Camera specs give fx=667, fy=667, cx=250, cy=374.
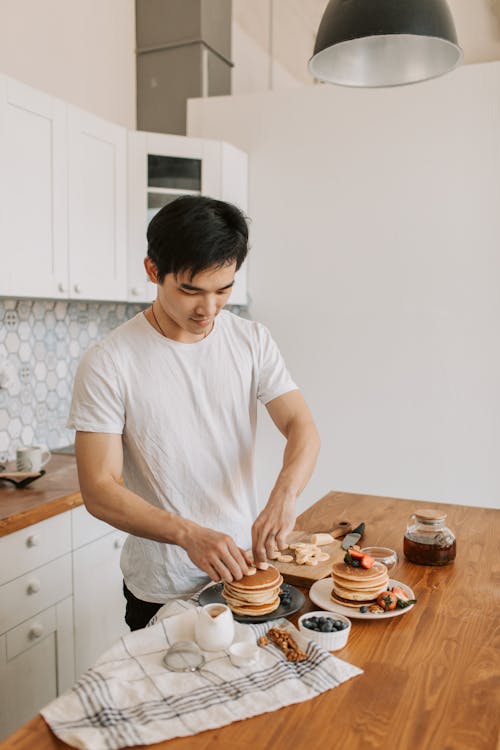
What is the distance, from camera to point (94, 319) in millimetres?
3260

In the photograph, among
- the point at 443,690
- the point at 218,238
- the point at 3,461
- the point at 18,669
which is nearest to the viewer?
the point at 443,690

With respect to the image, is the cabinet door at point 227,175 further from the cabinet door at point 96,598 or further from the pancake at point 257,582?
the pancake at point 257,582

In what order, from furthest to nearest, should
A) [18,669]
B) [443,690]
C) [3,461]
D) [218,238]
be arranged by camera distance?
[3,461], [18,669], [218,238], [443,690]

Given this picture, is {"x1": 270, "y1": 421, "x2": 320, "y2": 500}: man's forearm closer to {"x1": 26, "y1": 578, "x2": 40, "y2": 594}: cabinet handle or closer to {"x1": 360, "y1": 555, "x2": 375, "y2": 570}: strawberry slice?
{"x1": 360, "y1": 555, "x2": 375, "y2": 570}: strawberry slice

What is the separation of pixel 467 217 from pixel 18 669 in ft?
8.45

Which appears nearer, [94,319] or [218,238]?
[218,238]

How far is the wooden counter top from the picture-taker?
6.72 feet

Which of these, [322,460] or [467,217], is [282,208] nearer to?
[467,217]

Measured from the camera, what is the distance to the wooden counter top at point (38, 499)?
205cm

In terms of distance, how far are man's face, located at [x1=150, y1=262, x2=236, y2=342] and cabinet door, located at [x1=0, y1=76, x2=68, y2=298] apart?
3.35 feet

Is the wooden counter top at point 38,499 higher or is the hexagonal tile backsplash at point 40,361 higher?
the hexagonal tile backsplash at point 40,361

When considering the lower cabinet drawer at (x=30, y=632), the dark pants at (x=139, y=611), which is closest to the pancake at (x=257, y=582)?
the dark pants at (x=139, y=611)

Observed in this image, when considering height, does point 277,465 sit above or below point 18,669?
above

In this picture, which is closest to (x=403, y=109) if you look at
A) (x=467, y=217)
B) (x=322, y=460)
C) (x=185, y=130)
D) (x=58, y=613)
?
(x=467, y=217)
